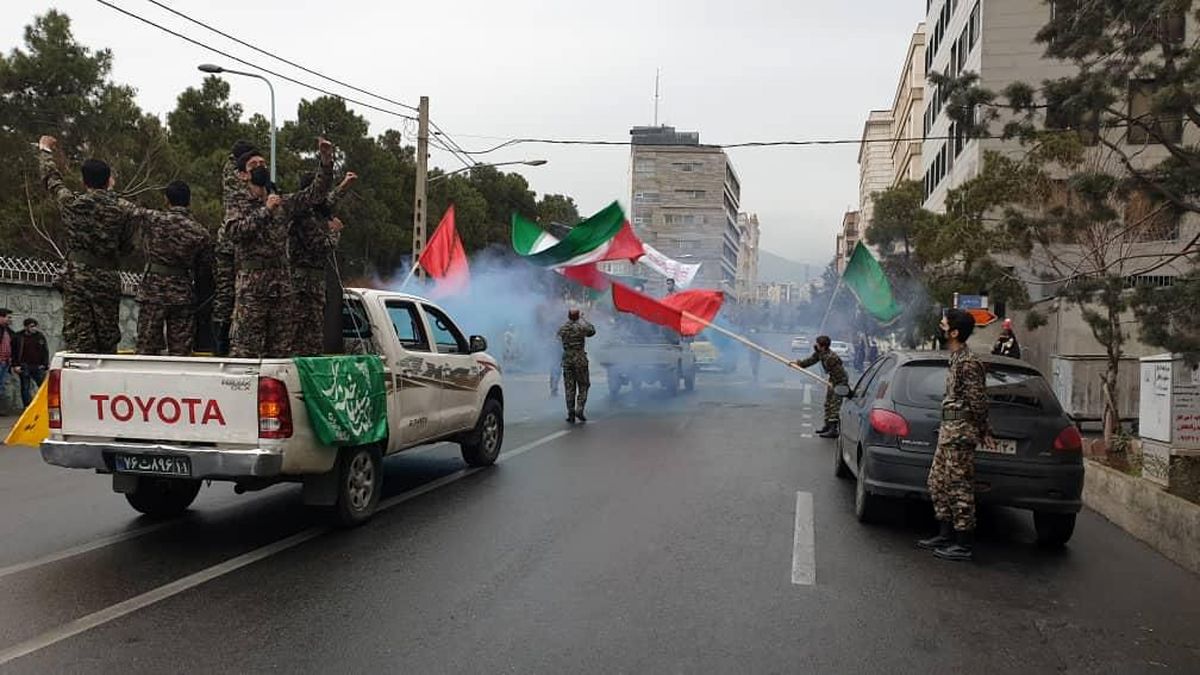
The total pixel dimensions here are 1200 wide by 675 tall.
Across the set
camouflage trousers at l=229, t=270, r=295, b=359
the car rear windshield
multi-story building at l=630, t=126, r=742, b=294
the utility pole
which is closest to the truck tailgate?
camouflage trousers at l=229, t=270, r=295, b=359

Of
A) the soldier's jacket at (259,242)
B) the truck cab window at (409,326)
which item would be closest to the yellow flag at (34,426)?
the soldier's jacket at (259,242)

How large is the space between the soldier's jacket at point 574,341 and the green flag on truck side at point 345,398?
7658 millimetres

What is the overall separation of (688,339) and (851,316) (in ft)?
55.1

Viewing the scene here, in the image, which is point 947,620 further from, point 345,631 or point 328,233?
point 328,233

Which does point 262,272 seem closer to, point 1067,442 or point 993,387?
point 993,387

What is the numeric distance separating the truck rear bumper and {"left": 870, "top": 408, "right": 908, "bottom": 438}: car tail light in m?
4.51

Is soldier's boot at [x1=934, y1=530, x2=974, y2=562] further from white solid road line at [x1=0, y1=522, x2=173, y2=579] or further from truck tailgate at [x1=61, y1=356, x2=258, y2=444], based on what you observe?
white solid road line at [x1=0, y1=522, x2=173, y2=579]

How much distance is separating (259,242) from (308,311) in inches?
25.8

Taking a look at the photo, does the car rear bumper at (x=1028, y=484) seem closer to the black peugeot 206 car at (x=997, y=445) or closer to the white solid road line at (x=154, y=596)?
the black peugeot 206 car at (x=997, y=445)

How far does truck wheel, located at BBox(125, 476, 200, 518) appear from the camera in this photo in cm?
694

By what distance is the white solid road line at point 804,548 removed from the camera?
5.79 metres

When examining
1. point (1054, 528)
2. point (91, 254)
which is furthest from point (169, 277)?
point (1054, 528)

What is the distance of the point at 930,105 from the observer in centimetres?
4606

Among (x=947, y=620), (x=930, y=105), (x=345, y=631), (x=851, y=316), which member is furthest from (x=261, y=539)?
(x=930, y=105)
